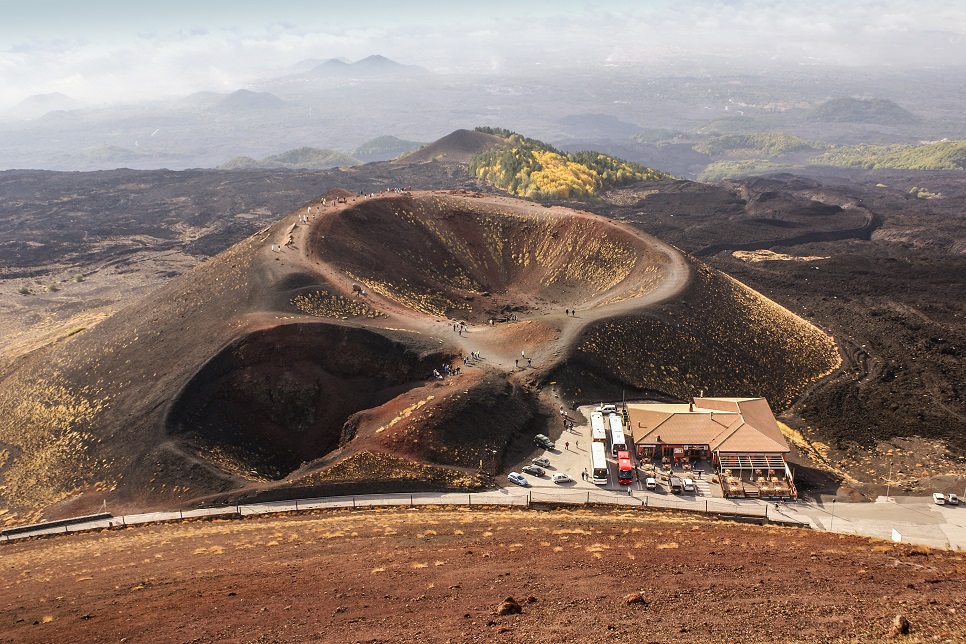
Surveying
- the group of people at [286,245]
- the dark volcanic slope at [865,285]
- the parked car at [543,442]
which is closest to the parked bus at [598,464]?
the parked car at [543,442]

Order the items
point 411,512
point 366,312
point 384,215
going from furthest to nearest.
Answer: point 384,215 → point 366,312 → point 411,512

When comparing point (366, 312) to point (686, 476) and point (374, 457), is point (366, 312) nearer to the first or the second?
point (374, 457)

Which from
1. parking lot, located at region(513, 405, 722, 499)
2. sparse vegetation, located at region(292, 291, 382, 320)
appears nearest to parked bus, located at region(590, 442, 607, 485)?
parking lot, located at region(513, 405, 722, 499)

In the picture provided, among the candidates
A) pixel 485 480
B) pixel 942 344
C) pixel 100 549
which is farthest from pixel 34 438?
pixel 942 344

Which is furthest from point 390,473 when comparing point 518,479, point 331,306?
point 331,306

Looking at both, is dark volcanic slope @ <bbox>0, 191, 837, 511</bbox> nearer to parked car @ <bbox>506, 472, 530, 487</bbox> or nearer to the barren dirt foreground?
parked car @ <bbox>506, 472, 530, 487</bbox>

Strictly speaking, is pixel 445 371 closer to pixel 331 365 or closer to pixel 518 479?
pixel 331 365
